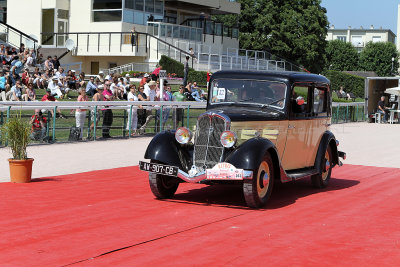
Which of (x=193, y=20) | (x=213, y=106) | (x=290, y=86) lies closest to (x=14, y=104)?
(x=213, y=106)

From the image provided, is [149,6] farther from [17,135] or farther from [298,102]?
[298,102]

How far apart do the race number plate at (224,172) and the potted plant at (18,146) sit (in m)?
3.75

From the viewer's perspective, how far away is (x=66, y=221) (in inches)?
353

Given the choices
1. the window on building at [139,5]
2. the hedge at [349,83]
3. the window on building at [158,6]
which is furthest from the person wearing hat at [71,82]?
the hedge at [349,83]

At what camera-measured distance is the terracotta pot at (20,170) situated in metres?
12.3

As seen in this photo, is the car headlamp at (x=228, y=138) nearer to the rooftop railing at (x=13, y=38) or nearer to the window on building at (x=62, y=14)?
the rooftop railing at (x=13, y=38)

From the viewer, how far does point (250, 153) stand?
10258 mm

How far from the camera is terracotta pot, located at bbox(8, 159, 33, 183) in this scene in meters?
12.3

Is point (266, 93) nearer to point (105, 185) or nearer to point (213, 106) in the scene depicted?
point (213, 106)

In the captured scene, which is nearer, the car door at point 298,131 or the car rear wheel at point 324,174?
the car door at point 298,131

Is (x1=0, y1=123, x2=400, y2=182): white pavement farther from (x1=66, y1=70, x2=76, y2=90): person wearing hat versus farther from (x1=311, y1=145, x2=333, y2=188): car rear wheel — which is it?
(x1=66, y1=70, x2=76, y2=90): person wearing hat

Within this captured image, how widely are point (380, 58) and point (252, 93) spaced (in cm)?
11669

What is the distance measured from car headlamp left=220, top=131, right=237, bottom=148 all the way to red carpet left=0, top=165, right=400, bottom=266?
957mm

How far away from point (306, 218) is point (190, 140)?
7.62 feet
